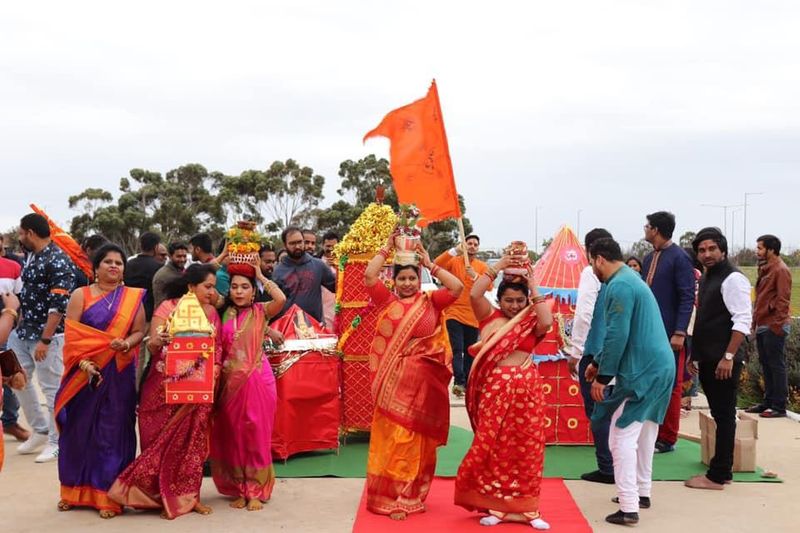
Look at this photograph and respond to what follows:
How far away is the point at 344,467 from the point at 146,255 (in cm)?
311

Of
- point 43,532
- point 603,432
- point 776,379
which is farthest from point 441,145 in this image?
point 776,379

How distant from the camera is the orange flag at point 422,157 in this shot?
5.26m

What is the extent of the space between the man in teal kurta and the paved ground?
14.2 inches

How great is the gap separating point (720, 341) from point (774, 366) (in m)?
3.02

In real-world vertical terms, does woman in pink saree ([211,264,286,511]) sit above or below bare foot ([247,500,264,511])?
above

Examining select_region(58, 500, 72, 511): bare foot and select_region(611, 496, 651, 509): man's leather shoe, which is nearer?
select_region(58, 500, 72, 511): bare foot

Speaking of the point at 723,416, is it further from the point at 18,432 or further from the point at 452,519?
the point at 18,432

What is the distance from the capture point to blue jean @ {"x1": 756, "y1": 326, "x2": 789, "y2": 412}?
816 centimetres

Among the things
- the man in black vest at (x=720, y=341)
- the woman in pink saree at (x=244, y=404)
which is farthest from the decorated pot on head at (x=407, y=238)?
the man in black vest at (x=720, y=341)

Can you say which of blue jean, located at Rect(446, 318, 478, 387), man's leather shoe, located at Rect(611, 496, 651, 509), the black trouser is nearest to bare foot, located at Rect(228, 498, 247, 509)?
man's leather shoe, located at Rect(611, 496, 651, 509)

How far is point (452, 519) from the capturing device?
4.88 m

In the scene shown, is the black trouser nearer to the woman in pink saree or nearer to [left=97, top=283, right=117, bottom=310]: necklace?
the woman in pink saree

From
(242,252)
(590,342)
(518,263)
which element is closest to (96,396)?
(242,252)

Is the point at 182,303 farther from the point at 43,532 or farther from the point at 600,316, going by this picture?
the point at 600,316
